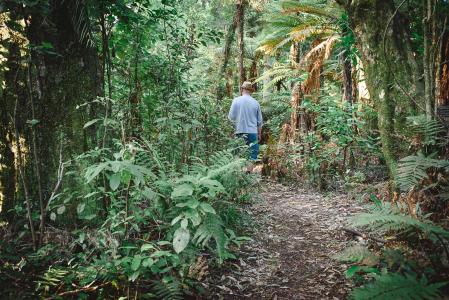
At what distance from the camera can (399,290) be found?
75.7 inches

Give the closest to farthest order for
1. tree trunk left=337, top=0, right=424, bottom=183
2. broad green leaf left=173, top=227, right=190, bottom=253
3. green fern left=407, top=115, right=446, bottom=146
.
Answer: broad green leaf left=173, top=227, right=190, bottom=253
green fern left=407, top=115, right=446, bottom=146
tree trunk left=337, top=0, right=424, bottom=183

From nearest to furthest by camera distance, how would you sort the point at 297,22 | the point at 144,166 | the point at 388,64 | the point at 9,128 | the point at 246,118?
the point at 9,128, the point at 144,166, the point at 388,64, the point at 246,118, the point at 297,22

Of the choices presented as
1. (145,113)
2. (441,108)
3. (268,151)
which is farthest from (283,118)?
(145,113)

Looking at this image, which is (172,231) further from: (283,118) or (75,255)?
(283,118)

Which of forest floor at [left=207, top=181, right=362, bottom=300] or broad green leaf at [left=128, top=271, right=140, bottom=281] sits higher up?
broad green leaf at [left=128, top=271, right=140, bottom=281]

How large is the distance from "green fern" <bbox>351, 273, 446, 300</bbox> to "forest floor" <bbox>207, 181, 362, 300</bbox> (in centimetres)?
85

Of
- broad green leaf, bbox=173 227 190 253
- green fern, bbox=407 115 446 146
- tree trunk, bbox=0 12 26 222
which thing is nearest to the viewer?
broad green leaf, bbox=173 227 190 253

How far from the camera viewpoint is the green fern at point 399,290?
186 cm

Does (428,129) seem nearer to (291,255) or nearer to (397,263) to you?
(397,263)

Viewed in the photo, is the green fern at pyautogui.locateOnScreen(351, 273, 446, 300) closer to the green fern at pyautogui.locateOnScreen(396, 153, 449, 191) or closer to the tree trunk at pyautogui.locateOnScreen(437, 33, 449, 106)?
the green fern at pyautogui.locateOnScreen(396, 153, 449, 191)

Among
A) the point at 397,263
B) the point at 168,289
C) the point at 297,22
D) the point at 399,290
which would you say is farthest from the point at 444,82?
the point at 168,289

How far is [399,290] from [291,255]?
1.81 m

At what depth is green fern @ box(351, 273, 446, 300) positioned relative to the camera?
186cm

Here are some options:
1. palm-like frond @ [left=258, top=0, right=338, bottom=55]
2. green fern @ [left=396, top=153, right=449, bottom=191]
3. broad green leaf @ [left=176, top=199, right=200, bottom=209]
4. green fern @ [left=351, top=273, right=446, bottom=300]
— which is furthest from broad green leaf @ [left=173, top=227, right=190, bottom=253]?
palm-like frond @ [left=258, top=0, right=338, bottom=55]
